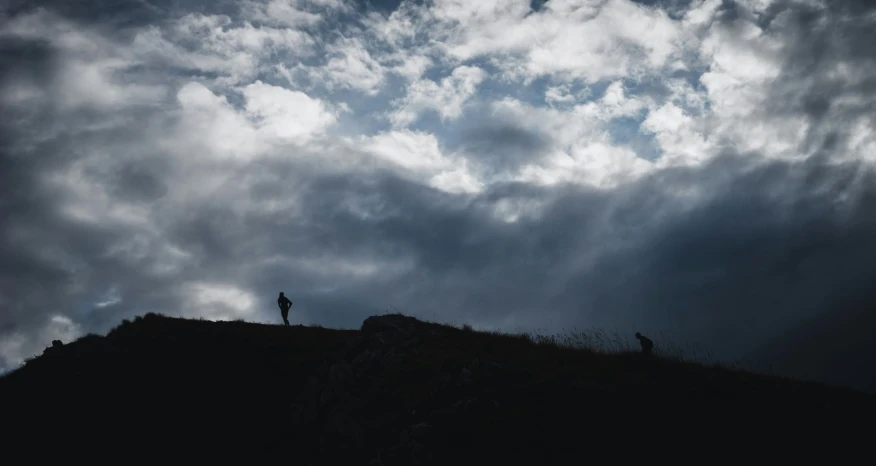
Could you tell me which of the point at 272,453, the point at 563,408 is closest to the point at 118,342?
the point at 272,453

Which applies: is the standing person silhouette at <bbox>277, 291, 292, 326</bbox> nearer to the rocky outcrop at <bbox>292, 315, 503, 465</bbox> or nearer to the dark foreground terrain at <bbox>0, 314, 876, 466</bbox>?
the dark foreground terrain at <bbox>0, 314, 876, 466</bbox>

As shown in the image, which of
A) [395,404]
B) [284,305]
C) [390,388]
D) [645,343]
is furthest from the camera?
[284,305]

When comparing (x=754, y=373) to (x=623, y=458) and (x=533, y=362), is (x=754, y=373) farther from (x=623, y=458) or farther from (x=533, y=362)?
(x=623, y=458)

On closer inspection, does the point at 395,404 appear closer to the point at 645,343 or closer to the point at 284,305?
the point at 645,343

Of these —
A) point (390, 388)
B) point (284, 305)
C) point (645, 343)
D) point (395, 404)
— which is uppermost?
point (284, 305)

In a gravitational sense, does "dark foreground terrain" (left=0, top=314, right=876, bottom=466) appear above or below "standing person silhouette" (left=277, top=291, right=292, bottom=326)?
below

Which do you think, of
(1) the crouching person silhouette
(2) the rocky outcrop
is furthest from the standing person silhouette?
(1) the crouching person silhouette

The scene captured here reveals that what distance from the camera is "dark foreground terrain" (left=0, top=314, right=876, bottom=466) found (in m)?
10.9

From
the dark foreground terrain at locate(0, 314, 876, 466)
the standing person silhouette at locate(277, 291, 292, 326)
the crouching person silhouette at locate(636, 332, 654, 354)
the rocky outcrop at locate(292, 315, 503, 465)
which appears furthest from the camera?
the standing person silhouette at locate(277, 291, 292, 326)

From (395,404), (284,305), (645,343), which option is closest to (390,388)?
(395,404)

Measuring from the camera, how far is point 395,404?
45.9 ft

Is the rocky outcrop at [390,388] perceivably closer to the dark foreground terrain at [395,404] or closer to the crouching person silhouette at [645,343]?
the dark foreground terrain at [395,404]

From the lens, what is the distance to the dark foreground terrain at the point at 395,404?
35.7 ft

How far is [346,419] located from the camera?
1488cm
